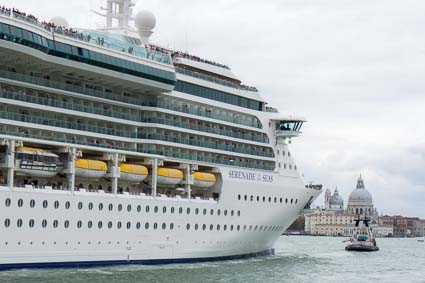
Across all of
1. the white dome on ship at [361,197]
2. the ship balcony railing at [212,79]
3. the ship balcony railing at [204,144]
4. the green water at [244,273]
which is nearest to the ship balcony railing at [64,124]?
the ship balcony railing at [204,144]

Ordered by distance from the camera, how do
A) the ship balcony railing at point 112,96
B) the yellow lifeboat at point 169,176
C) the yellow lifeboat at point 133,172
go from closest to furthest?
the ship balcony railing at point 112,96 → the yellow lifeboat at point 133,172 → the yellow lifeboat at point 169,176

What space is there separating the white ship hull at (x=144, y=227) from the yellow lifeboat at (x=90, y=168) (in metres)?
1.03

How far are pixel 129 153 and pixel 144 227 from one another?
3.49m

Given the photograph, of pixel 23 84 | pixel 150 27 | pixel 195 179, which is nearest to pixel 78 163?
pixel 23 84

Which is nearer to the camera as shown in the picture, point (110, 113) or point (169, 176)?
point (110, 113)

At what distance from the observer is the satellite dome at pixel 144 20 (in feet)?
141

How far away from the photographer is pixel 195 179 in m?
41.3

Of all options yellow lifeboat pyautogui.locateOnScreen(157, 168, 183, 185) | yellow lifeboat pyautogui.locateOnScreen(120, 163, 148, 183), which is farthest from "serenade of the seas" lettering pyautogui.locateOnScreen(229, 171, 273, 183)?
yellow lifeboat pyautogui.locateOnScreen(120, 163, 148, 183)

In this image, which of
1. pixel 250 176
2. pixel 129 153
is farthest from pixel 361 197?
pixel 129 153

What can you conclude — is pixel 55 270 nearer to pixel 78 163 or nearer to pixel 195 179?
pixel 78 163

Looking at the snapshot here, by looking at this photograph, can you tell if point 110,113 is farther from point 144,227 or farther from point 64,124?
point 144,227

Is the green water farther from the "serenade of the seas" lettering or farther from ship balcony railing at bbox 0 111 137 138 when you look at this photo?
ship balcony railing at bbox 0 111 137 138

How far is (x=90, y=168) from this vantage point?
35.7 meters

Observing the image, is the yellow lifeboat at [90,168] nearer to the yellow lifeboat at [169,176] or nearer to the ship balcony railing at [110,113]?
the ship balcony railing at [110,113]
